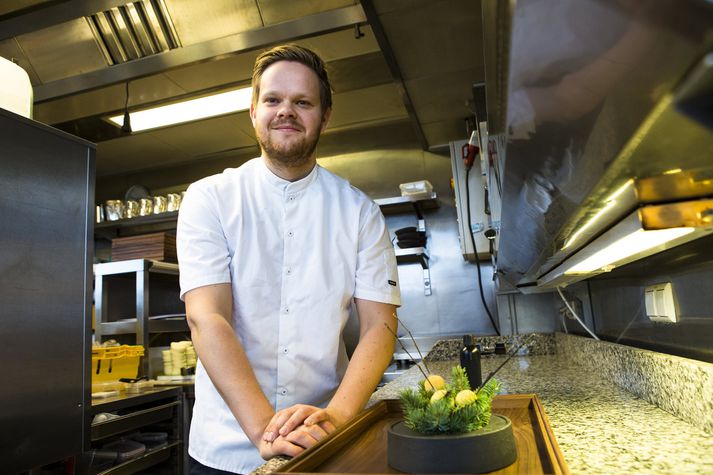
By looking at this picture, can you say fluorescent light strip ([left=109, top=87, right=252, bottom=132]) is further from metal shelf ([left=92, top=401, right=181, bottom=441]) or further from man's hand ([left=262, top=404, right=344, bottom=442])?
man's hand ([left=262, top=404, right=344, bottom=442])

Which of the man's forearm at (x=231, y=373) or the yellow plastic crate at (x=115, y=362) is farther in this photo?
the yellow plastic crate at (x=115, y=362)

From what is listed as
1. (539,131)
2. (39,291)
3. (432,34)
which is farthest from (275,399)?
(432,34)

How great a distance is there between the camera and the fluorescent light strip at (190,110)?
3104 millimetres

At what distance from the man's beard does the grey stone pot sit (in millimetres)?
829

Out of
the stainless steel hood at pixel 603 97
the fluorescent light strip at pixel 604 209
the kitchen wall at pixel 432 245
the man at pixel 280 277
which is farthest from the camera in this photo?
the kitchen wall at pixel 432 245

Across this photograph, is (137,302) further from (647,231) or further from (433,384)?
(647,231)

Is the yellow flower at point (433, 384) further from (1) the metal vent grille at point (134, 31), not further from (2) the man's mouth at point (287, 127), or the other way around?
(1) the metal vent grille at point (134, 31)

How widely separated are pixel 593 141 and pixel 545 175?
0.12m

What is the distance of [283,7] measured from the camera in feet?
8.11

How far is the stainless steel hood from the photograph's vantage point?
0.27 meters

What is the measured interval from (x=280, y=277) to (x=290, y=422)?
1.56ft

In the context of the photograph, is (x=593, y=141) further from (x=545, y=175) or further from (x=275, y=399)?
(x=275, y=399)

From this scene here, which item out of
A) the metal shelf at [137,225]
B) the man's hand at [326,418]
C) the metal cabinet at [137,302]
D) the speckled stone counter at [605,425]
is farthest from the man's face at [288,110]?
the metal shelf at [137,225]

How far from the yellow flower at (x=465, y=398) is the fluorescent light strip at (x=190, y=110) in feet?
8.68
